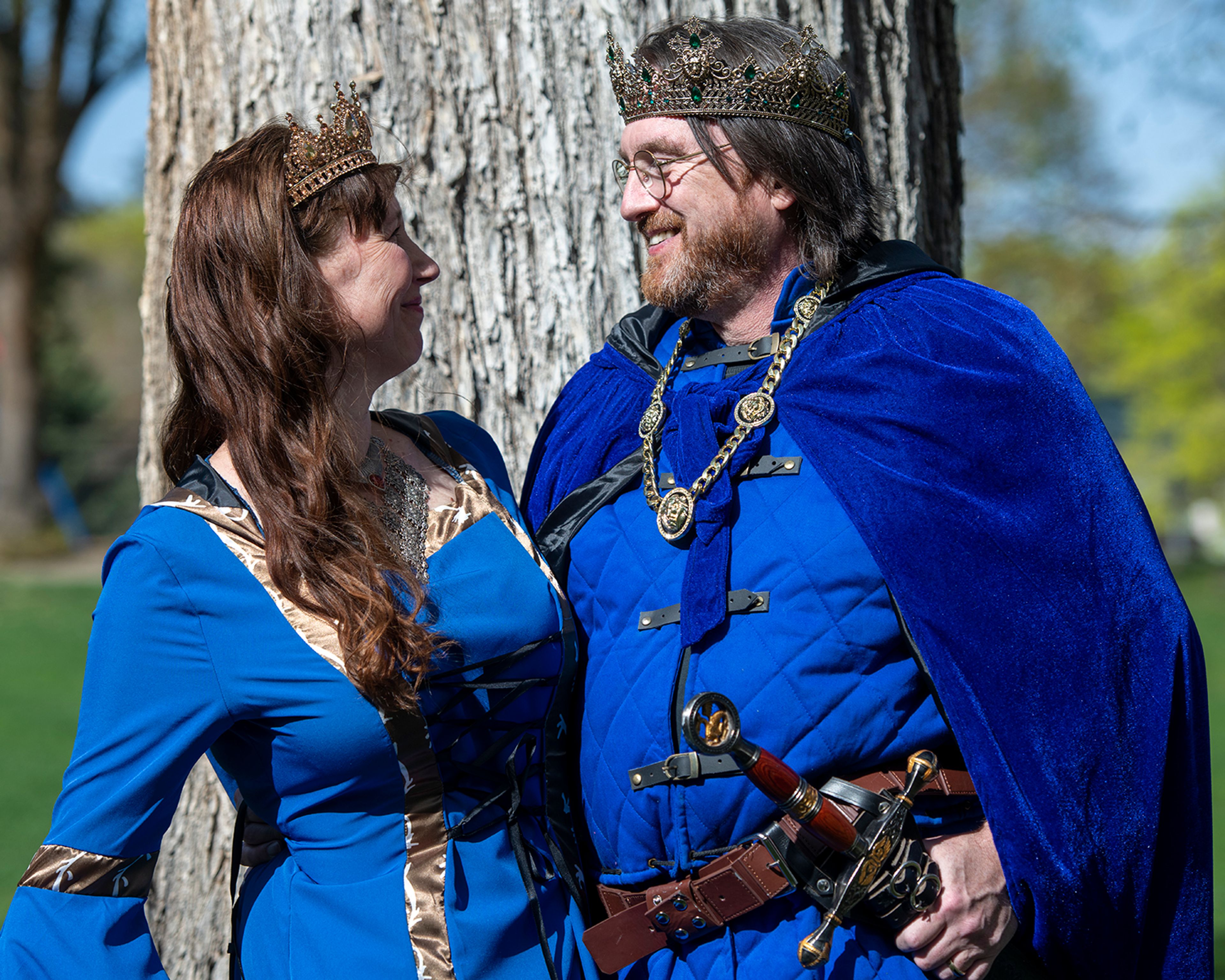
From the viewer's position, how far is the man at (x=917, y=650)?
1.90 meters

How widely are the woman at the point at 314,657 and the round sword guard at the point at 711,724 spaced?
1.31 feet

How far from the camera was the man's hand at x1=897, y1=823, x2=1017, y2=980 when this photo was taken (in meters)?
1.89

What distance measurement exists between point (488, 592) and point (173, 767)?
540mm

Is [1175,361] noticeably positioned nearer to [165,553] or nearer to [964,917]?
[964,917]

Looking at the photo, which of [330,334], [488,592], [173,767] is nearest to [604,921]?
[488,592]

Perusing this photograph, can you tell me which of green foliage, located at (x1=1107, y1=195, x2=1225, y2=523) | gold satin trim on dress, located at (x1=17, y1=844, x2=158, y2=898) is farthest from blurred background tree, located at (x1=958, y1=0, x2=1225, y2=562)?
gold satin trim on dress, located at (x1=17, y1=844, x2=158, y2=898)

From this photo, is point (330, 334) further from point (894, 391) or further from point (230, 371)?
point (894, 391)

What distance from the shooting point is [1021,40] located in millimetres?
25219

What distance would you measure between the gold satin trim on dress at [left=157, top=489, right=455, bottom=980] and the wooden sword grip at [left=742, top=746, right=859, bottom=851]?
484 millimetres

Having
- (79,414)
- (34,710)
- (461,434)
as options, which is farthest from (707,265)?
(79,414)

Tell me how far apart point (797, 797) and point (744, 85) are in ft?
4.23

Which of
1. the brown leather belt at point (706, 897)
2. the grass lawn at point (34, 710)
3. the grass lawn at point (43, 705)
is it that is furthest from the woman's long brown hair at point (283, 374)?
the grass lawn at point (43, 705)

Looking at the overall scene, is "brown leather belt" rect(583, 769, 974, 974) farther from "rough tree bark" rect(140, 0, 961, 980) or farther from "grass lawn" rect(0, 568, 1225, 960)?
"grass lawn" rect(0, 568, 1225, 960)

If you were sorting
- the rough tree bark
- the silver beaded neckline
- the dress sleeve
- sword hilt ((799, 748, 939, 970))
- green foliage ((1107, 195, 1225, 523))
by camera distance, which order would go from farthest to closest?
green foliage ((1107, 195, 1225, 523)), the rough tree bark, the silver beaded neckline, sword hilt ((799, 748, 939, 970)), the dress sleeve
